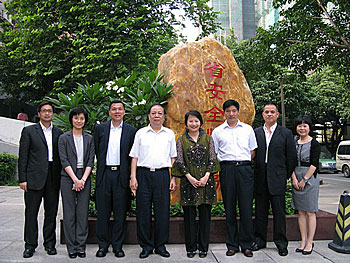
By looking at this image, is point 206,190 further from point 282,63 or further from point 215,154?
point 282,63

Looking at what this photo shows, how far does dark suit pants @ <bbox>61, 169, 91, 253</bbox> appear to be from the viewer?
3822 mm

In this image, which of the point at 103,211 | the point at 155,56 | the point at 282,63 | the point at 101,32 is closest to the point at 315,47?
the point at 282,63

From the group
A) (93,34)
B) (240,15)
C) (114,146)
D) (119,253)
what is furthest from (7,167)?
(240,15)

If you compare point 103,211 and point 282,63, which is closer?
point 103,211

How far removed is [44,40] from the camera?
12555 mm

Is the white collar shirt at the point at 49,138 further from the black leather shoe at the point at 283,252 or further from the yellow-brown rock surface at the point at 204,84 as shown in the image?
the black leather shoe at the point at 283,252

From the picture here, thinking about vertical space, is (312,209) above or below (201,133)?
below

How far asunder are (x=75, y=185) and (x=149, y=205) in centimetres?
87

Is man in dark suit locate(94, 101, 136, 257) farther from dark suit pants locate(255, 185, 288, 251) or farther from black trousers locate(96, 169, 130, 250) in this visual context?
dark suit pants locate(255, 185, 288, 251)

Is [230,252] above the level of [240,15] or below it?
below

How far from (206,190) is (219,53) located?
2969 mm

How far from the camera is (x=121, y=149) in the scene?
12.9ft

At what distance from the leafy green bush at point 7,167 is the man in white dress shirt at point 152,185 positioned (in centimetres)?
828

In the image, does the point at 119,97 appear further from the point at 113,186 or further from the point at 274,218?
the point at 274,218
